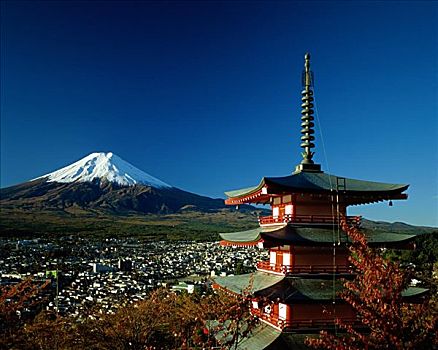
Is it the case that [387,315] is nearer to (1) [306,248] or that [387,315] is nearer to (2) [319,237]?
(2) [319,237]

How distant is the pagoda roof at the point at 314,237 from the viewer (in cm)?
1122

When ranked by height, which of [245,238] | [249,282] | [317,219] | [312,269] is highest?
[317,219]

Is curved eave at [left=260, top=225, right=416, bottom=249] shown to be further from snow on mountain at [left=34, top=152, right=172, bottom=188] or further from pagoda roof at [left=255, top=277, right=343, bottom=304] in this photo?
snow on mountain at [left=34, top=152, right=172, bottom=188]

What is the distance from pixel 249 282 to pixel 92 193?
6423 inches

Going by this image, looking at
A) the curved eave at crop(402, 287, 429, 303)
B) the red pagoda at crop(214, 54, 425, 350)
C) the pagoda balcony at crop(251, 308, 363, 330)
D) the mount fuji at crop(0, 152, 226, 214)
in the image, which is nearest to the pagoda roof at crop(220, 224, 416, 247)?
the red pagoda at crop(214, 54, 425, 350)

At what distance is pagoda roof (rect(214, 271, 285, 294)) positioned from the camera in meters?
11.9

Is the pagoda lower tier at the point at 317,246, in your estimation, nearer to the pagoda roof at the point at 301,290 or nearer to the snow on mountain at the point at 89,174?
the pagoda roof at the point at 301,290

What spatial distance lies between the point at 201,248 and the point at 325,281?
10627cm

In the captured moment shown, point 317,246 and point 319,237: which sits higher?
point 319,237

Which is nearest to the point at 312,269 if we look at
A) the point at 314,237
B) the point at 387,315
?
the point at 314,237

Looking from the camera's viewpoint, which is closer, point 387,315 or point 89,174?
point 387,315

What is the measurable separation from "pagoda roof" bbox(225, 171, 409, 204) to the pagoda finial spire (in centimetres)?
31

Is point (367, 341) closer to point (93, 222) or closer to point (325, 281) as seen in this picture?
point (325, 281)

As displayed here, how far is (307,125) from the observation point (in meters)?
13.2
